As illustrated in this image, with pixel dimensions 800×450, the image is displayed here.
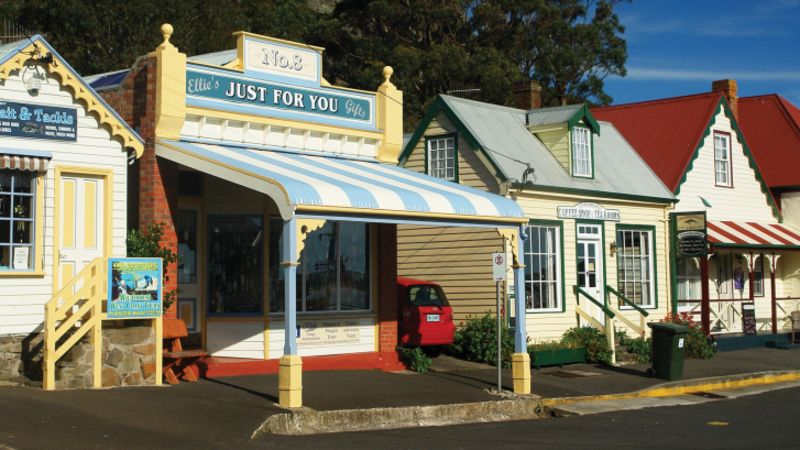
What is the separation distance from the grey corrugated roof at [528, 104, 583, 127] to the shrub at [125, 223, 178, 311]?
1049 centimetres

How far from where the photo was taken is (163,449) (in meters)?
10.5

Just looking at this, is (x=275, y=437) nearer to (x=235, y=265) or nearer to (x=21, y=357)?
(x=21, y=357)

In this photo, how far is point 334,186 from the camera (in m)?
14.2

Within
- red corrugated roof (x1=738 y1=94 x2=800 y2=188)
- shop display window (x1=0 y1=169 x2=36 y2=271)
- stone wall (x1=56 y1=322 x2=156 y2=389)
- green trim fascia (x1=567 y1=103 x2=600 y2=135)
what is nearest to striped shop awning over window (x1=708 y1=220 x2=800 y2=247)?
red corrugated roof (x1=738 y1=94 x2=800 y2=188)

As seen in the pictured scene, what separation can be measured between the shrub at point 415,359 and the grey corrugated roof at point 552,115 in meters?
6.98

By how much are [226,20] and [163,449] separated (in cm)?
3166

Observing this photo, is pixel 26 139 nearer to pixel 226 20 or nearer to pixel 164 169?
pixel 164 169

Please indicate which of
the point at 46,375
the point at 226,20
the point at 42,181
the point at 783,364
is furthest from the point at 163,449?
the point at 226,20

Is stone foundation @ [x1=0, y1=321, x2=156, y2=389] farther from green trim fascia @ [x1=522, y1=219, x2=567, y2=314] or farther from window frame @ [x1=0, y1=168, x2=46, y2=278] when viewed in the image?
green trim fascia @ [x1=522, y1=219, x2=567, y2=314]

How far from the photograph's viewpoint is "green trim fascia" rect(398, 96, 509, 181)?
2070cm

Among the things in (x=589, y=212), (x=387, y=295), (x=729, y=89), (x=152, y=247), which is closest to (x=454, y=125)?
(x=589, y=212)

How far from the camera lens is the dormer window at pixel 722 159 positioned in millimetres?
27391

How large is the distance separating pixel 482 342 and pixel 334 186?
659cm

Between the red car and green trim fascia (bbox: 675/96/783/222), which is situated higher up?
green trim fascia (bbox: 675/96/783/222)
